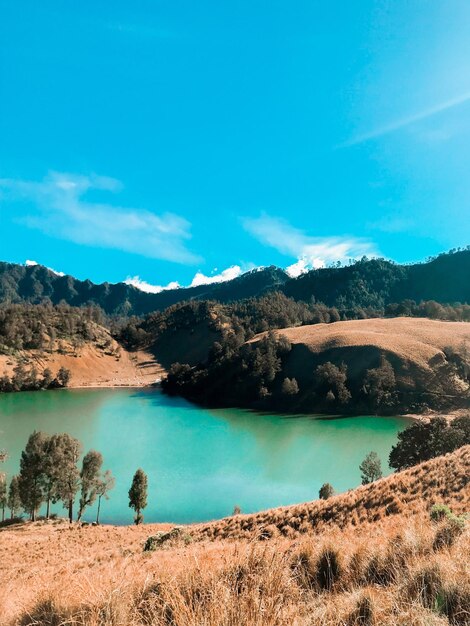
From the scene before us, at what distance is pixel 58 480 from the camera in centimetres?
3766

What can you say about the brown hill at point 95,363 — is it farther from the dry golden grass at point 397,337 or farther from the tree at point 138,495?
the tree at point 138,495

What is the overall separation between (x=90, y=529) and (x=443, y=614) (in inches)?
1333

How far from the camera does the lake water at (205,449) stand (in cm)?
4212

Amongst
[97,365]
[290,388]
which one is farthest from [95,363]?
[290,388]

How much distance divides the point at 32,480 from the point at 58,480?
2.51 meters

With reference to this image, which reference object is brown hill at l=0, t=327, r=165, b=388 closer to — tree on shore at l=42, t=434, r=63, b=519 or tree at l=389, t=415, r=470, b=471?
tree on shore at l=42, t=434, r=63, b=519

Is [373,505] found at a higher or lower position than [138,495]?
higher

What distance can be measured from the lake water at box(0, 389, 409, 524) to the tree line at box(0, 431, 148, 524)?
2.88 m

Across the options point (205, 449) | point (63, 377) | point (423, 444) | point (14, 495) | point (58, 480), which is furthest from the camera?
point (63, 377)

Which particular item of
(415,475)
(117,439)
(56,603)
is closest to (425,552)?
(56,603)

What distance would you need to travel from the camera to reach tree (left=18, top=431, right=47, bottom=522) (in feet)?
123

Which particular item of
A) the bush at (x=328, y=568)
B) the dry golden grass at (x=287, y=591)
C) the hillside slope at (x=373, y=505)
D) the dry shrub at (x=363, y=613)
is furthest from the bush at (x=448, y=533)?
the hillside slope at (x=373, y=505)

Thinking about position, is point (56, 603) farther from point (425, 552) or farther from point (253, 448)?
point (253, 448)

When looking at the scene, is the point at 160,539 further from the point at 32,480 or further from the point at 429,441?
the point at 429,441
